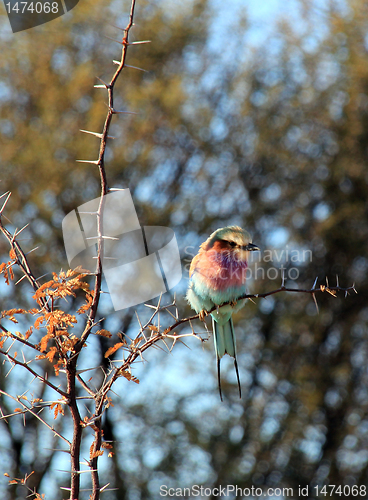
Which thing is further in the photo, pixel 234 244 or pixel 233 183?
pixel 233 183

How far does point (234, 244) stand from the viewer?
137 inches

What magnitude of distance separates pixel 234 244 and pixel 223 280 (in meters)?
0.28

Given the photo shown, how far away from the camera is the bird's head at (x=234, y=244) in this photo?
3455mm

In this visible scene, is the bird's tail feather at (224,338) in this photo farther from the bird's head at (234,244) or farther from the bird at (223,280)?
the bird's head at (234,244)

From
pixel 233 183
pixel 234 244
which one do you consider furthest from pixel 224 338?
pixel 233 183

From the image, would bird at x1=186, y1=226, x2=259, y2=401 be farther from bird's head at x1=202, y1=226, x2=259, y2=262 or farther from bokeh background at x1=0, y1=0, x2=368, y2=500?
bokeh background at x1=0, y1=0, x2=368, y2=500

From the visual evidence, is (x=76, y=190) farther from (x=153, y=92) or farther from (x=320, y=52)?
(x=320, y=52)

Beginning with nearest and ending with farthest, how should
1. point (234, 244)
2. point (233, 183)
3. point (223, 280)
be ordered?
point (223, 280) < point (234, 244) < point (233, 183)

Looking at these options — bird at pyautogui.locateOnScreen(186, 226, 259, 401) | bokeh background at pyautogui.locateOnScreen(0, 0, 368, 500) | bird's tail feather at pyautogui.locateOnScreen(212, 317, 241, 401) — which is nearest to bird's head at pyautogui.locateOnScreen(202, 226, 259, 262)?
bird at pyautogui.locateOnScreen(186, 226, 259, 401)

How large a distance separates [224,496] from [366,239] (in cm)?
544

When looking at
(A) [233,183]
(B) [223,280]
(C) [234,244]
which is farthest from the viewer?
(A) [233,183]

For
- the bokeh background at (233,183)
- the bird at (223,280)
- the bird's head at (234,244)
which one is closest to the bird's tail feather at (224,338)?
the bird at (223,280)

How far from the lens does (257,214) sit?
9695 millimetres

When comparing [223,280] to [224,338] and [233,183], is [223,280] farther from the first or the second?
[233,183]
